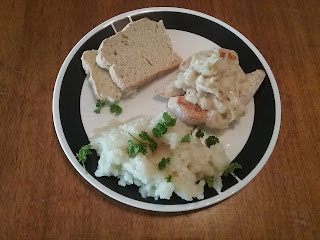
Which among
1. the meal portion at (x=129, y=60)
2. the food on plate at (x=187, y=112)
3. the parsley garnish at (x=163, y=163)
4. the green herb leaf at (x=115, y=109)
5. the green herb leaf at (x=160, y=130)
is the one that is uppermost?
the meal portion at (x=129, y=60)

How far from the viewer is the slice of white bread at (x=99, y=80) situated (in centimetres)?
247

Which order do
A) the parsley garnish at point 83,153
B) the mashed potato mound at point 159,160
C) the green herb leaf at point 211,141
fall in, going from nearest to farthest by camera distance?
the mashed potato mound at point 159,160 → the parsley garnish at point 83,153 → the green herb leaf at point 211,141

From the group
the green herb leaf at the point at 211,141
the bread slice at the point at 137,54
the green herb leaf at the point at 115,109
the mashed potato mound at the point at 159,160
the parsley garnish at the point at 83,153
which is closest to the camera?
the mashed potato mound at the point at 159,160

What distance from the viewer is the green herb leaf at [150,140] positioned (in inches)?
84.3

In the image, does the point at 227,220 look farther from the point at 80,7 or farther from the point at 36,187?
the point at 80,7

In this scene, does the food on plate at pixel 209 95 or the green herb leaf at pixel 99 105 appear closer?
the food on plate at pixel 209 95

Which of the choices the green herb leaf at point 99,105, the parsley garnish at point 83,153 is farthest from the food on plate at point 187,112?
the parsley garnish at point 83,153

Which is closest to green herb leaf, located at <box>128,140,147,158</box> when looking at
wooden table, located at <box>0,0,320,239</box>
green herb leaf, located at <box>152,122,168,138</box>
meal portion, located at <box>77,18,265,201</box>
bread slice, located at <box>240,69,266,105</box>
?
meal portion, located at <box>77,18,265,201</box>

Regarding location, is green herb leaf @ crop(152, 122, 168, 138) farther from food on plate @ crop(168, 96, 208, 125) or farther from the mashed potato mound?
food on plate @ crop(168, 96, 208, 125)

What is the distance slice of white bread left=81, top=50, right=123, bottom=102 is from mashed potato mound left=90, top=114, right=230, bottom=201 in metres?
0.32

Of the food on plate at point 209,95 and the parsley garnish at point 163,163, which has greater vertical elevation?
the food on plate at point 209,95

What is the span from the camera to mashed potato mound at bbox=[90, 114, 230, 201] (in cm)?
210

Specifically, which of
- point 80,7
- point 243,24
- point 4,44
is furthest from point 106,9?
point 243,24

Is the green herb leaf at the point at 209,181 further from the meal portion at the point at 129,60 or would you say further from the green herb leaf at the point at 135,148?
the meal portion at the point at 129,60
